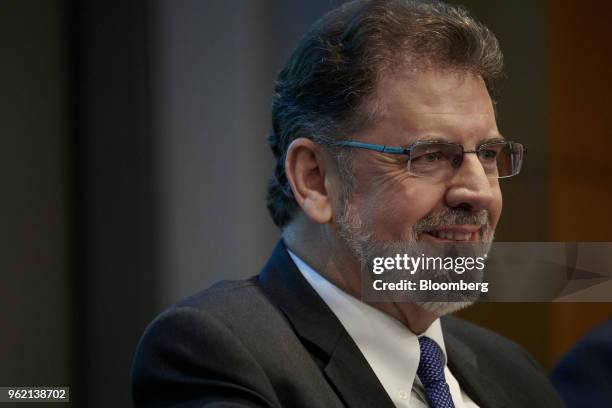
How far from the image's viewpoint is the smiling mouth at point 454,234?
1.56 meters

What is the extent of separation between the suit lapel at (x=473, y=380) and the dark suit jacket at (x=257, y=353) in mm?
16

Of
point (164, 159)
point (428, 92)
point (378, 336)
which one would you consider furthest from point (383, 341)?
point (164, 159)

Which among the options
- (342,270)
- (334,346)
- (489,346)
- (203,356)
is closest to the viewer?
(203,356)

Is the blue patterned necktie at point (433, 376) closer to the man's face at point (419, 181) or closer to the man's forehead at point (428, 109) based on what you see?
the man's face at point (419, 181)

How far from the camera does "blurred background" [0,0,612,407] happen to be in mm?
1747

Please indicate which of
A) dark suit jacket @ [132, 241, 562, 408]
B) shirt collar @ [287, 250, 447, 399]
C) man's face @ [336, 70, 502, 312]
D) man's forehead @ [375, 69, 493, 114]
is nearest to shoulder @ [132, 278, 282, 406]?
dark suit jacket @ [132, 241, 562, 408]

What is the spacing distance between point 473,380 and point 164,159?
2.78 ft

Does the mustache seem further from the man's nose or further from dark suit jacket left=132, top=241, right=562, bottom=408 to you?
dark suit jacket left=132, top=241, right=562, bottom=408

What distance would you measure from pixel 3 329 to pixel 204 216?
515 mm

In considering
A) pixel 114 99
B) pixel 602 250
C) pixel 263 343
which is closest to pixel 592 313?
pixel 602 250

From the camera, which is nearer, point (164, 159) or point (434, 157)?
point (434, 157)

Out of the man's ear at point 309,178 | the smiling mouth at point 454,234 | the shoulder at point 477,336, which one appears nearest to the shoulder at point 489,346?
the shoulder at point 477,336

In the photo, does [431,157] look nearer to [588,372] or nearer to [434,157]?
[434,157]

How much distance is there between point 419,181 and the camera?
156 centimetres
